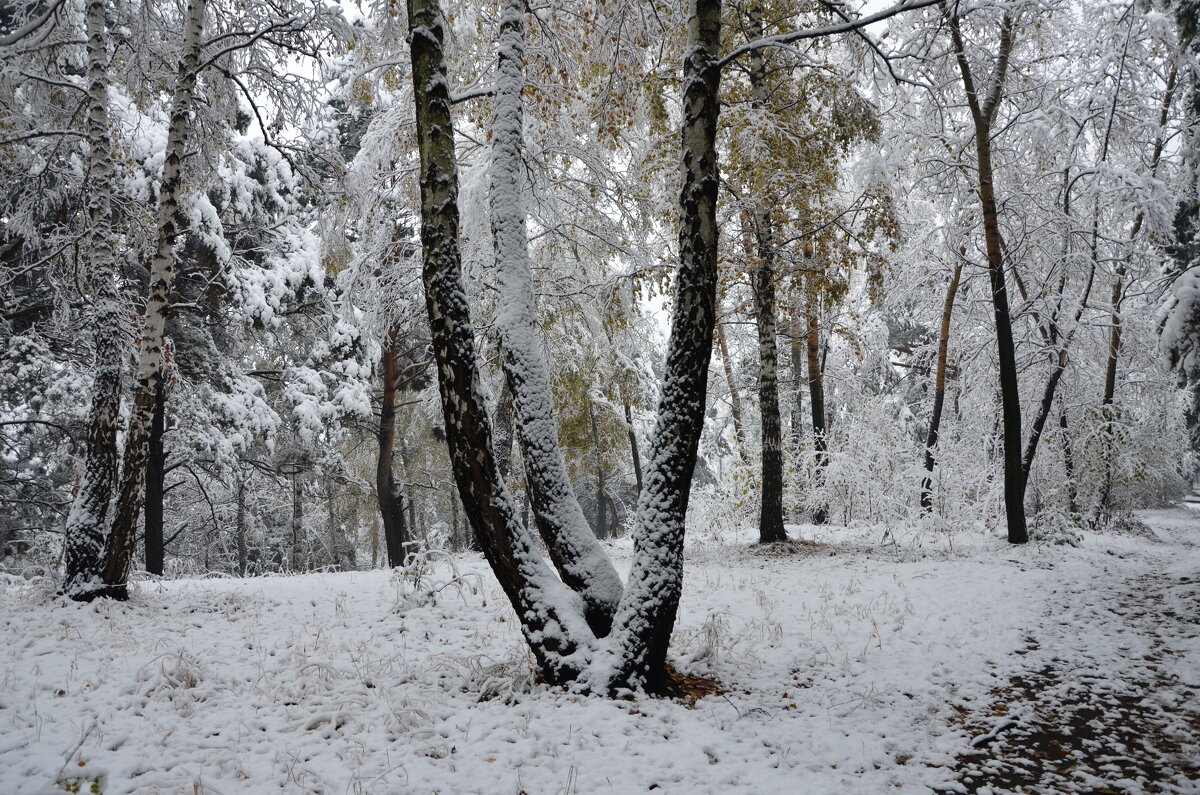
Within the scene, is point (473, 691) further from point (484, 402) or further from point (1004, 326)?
point (1004, 326)

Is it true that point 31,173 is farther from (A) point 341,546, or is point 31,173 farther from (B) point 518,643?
(A) point 341,546

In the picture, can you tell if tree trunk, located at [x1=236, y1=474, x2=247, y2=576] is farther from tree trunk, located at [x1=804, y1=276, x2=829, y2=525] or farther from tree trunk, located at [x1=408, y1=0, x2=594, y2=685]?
tree trunk, located at [x1=804, y1=276, x2=829, y2=525]

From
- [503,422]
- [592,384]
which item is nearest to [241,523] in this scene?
[503,422]

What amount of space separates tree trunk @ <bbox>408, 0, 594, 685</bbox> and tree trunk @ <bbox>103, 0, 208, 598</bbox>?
395 cm

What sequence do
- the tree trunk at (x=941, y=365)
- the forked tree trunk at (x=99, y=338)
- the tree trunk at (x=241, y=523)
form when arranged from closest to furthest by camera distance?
1. the forked tree trunk at (x=99, y=338)
2. the tree trunk at (x=941, y=365)
3. the tree trunk at (x=241, y=523)

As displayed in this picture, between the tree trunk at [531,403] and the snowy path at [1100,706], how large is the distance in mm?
2336

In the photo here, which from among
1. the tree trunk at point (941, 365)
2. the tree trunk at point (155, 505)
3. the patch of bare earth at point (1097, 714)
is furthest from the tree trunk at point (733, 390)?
the tree trunk at point (155, 505)

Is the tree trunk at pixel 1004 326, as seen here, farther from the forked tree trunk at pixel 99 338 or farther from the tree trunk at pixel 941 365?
the forked tree trunk at pixel 99 338

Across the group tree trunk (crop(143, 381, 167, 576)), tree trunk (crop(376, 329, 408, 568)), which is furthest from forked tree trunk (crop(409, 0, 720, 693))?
tree trunk (crop(376, 329, 408, 568))

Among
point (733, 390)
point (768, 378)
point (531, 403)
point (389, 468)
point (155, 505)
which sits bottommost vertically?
point (155, 505)

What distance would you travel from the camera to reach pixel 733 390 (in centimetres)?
1470

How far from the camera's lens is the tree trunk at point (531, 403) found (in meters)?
4.31

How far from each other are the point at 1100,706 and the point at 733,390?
36.3 feet

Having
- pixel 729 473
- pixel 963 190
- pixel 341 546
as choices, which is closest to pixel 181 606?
pixel 729 473
